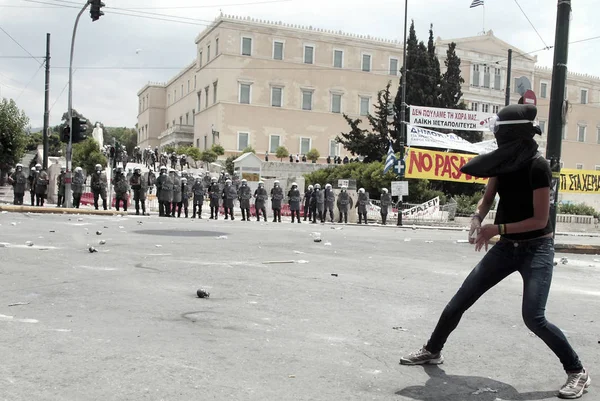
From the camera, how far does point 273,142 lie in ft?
243

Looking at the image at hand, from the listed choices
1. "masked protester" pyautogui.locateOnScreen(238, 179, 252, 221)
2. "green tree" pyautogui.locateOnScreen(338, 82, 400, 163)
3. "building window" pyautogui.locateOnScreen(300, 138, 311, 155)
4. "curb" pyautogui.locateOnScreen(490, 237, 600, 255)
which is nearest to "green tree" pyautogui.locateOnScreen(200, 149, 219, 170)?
"building window" pyautogui.locateOnScreen(300, 138, 311, 155)

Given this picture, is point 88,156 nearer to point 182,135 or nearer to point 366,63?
point 182,135

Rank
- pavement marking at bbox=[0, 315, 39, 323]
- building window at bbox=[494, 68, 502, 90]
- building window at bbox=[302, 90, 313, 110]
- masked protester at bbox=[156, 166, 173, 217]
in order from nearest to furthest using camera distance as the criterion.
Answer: pavement marking at bbox=[0, 315, 39, 323], masked protester at bbox=[156, 166, 173, 217], building window at bbox=[302, 90, 313, 110], building window at bbox=[494, 68, 502, 90]

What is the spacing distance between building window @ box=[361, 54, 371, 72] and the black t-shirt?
73857 mm

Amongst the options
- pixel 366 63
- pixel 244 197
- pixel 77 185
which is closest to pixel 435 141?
pixel 244 197

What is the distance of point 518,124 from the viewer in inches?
164

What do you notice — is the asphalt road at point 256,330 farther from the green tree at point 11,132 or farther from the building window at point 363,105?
the building window at point 363,105

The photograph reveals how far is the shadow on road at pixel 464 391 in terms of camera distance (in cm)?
390

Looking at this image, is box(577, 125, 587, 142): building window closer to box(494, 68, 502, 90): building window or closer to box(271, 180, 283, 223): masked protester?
box(494, 68, 502, 90): building window

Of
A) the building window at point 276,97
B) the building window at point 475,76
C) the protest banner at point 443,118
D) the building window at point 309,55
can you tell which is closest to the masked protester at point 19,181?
the protest banner at point 443,118

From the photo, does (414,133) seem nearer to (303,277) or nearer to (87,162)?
(303,277)

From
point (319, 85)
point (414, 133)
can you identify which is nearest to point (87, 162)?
point (414, 133)

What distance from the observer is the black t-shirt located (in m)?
4.03

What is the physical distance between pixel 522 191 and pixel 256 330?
236 centimetres
